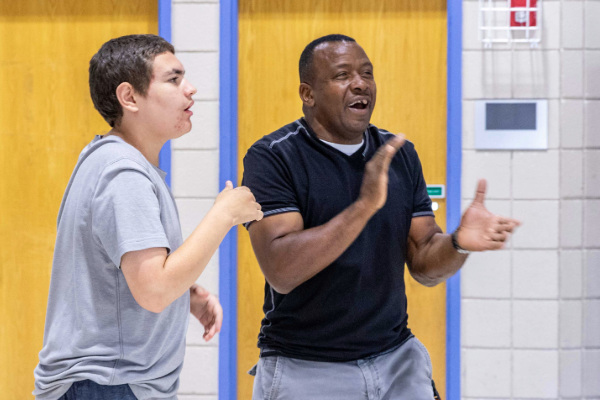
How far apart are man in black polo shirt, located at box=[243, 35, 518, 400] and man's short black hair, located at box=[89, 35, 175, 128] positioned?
0.34 metres

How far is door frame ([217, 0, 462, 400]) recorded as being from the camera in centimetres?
248

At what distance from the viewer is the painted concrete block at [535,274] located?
245cm

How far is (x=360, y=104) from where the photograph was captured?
1.43m

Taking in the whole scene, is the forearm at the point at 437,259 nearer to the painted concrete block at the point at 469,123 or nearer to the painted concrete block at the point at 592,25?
the painted concrete block at the point at 469,123

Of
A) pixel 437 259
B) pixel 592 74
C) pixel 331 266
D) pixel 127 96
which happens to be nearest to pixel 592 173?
pixel 592 74

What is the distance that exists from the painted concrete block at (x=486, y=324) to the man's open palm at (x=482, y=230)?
1248 millimetres

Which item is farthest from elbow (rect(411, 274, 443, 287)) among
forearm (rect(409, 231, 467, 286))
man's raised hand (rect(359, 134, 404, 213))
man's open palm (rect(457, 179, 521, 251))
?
man's raised hand (rect(359, 134, 404, 213))

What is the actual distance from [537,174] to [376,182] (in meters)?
1.51

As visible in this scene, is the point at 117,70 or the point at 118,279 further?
the point at 117,70

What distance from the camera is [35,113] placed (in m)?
2.66

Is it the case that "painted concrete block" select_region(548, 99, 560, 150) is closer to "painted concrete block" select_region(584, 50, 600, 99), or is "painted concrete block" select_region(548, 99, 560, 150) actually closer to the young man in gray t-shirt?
"painted concrete block" select_region(584, 50, 600, 99)

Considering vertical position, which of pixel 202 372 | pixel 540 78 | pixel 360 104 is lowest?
pixel 202 372

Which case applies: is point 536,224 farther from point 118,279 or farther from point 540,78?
point 118,279

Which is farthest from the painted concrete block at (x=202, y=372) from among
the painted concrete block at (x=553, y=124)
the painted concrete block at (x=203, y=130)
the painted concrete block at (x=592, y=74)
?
the painted concrete block at (x=592, y=74)
